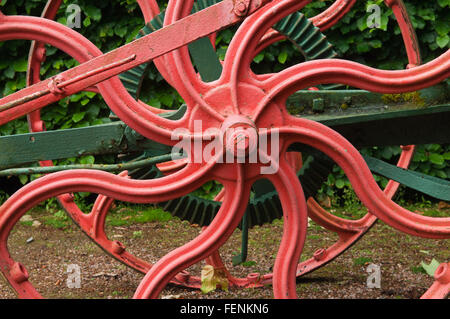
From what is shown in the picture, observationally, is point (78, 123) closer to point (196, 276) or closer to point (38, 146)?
point (196, 276)

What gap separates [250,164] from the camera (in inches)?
83.0

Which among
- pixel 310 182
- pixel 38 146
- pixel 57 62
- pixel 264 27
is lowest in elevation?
pixel 310 182

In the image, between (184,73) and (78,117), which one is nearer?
(184,73)

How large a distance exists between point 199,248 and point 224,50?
3013mm

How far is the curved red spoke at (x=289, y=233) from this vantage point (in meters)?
2.08

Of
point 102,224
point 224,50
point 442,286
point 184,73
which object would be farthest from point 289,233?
point 224,50

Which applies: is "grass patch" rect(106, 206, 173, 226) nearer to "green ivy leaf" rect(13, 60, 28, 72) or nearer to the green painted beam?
"green ivy leaf" rect(13, 60, 28, 72)

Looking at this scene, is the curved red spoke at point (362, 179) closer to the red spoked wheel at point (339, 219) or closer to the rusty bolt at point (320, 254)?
the red spoked wheel at point (339, 219)

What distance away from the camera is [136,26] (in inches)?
196

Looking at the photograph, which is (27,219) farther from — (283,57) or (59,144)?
(59,144)

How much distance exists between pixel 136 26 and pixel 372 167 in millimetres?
2840

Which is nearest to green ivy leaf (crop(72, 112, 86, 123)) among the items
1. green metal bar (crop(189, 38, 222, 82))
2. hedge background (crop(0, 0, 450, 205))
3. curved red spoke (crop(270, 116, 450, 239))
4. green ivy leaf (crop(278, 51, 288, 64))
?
hedge background (crop(0, 0, 450, 205))

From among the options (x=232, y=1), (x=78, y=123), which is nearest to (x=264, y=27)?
(x=232, y=1)

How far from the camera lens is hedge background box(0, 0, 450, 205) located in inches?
191
